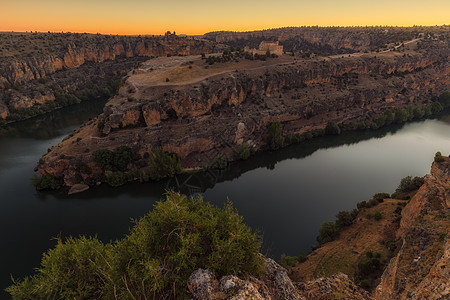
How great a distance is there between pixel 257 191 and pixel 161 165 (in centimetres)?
1773

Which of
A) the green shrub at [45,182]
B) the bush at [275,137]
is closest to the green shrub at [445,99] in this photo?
the bush at [275,137]

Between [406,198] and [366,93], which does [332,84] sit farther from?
[406,198]

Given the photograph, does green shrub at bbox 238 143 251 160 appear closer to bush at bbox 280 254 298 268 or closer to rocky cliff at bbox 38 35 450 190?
rocky cliff at bbox 38 35 450 190

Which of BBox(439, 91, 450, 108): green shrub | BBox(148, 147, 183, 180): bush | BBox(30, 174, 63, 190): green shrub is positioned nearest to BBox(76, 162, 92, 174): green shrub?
BBox(30, 174, 63, 190): green shrub

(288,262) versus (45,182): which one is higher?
(45,182)

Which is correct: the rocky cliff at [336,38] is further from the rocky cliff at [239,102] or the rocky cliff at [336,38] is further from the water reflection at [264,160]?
the water reflection at [264,160]

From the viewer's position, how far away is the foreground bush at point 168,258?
6.83 meters

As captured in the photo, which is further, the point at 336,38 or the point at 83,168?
the point at 336,38

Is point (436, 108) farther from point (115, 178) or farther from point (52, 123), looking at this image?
point (52, 123)

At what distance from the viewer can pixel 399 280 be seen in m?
10.6

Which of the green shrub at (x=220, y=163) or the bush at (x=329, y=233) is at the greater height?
the green shrub at (x=220, y=163)

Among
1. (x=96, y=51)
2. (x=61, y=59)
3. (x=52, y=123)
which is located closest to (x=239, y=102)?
(x=52, y=123)

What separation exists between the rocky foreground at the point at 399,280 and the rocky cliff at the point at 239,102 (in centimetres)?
3535

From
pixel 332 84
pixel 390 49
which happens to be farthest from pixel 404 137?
pixel 390 49
